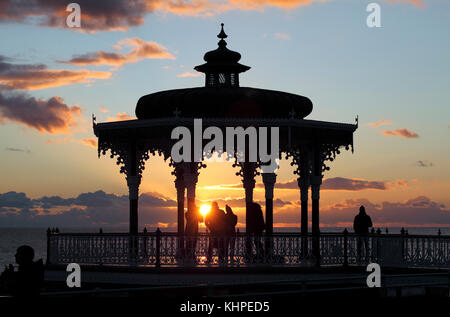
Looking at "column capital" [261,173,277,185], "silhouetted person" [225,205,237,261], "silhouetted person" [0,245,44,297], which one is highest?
"column capital" [261,173,277,185]

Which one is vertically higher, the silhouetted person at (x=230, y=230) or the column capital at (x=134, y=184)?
the column capital at (x=134, y=184)

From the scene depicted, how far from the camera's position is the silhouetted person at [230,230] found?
85.3ft

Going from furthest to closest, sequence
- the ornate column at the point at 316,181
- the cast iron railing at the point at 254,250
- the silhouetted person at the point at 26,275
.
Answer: the ornate column at the point at 316,181, the cast iron railing at the point at 254,250, the silhouetted person at the point at 26,275

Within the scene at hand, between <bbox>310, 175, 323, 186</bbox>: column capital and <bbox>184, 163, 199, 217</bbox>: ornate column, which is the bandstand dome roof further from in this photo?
<bbox>310, 175, 323, 186</bbox>: column capital

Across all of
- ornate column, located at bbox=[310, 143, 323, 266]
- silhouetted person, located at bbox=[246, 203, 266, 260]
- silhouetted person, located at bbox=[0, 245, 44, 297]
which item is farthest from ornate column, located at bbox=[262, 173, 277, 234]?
silhouetted person, located at bbox=[0, 245, 44, 297]

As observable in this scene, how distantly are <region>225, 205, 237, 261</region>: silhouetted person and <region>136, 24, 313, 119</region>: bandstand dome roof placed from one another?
322cm

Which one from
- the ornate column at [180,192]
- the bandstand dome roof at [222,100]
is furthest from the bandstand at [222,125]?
the ornate column at [180,192]

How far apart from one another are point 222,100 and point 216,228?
171 inches

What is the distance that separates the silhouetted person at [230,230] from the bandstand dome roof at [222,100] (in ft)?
10.5

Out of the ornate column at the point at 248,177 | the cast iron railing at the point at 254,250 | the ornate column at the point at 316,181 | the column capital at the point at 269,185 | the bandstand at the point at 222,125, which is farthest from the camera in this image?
the ornate column at the point at 248,177

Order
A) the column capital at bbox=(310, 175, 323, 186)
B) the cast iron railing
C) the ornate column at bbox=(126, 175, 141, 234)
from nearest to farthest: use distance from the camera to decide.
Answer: the cast iron railing → the ornate column at bbox=(126, 175, 141, 234) → the column capital at bbox=(310, 175, 323, 186)

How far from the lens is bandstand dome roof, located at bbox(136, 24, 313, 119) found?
2783 cm

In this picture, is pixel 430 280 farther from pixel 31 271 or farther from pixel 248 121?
pixel 31 271

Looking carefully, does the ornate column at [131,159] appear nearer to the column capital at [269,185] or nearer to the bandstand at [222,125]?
the bandstand at [222,125]
